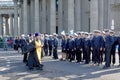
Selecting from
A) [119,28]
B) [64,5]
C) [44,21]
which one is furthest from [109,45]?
[44,21]

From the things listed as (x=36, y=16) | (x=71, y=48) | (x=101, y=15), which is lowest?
(x=71, y=48)

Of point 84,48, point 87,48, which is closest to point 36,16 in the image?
point 84,48

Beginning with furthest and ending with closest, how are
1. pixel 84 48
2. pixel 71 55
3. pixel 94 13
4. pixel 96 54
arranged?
pixel 94 13 < pixel 71 55 < pixel 84 48 < pixel 96 54

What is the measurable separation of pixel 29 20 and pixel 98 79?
5870 cm

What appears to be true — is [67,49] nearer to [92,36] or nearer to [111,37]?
[92,36]

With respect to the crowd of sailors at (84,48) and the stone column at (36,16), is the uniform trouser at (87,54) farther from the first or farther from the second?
the stone column at (36,16)

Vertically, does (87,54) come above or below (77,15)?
below

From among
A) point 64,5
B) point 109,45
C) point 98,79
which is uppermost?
point 64,5

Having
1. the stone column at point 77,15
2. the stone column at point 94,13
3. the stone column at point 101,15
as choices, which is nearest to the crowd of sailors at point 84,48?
the stone column at point 94,13

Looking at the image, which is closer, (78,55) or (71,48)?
(78,55)

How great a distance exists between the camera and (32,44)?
66.2 feet

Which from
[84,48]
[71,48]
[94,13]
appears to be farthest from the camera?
[94,13]

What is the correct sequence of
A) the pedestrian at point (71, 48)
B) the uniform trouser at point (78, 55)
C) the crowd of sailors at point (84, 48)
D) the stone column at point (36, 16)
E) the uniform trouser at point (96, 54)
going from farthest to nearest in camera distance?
the stone column at point (36, 16), the pedestrian at point (71, 48), the uniform trouser at point (78, 55), the uniform trouser at point (96, 54), the crowd of sailors at point (84, 48)

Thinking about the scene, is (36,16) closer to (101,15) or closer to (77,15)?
(77,15)
